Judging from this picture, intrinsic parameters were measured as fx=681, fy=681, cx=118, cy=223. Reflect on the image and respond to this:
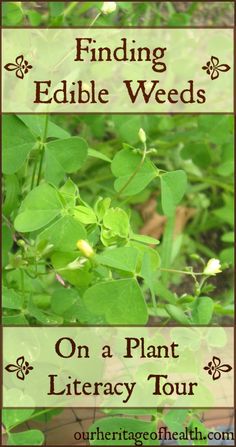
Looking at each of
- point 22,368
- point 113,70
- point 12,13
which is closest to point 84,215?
point 22,368

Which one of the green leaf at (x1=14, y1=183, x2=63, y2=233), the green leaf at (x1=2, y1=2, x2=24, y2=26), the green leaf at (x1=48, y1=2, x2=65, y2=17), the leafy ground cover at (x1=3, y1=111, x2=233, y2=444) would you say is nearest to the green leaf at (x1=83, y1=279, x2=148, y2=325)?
the leafy ground cover at (x1=3, y1=111, x2=233, y2=444)

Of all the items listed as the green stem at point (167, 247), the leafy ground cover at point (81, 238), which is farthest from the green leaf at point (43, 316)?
the green stem at point (167, 247)

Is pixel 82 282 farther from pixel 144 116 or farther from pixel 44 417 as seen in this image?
pixel 144 116

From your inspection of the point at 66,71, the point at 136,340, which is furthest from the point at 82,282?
the point at 66,71

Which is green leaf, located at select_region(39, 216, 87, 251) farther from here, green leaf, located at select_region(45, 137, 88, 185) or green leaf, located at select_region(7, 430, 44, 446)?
green leaf, located at select_region(7, 430, 44, 446)

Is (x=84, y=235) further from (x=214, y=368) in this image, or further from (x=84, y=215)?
(x=214, y=368)

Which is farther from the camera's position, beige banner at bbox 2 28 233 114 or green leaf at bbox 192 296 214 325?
beige banner at bbox 2 28 233 114
